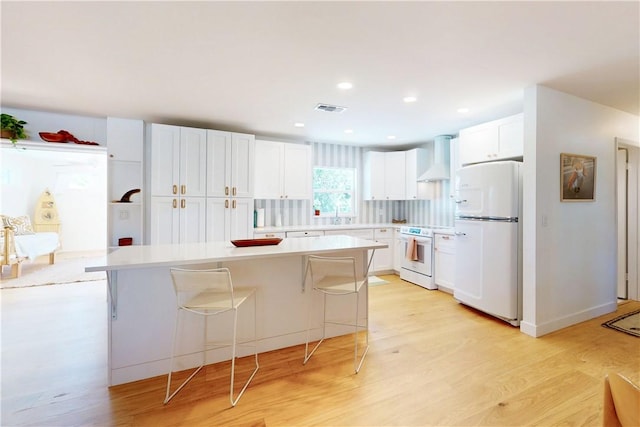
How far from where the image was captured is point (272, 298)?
246 cm

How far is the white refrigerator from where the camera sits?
3.00 m

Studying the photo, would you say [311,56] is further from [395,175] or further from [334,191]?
A: [395,175]

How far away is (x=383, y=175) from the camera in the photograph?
5.34 metres

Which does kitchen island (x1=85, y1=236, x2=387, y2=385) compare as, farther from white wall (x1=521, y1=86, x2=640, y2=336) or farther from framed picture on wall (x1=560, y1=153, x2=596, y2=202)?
framed picture on wall (x1=560, y1=153, x2=596, y2=202)

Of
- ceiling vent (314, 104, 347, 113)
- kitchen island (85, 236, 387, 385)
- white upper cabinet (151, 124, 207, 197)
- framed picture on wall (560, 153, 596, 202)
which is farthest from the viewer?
white upper cabinet (151, 124, 207, 197)

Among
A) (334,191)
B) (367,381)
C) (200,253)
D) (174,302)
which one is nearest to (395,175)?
(334,191)

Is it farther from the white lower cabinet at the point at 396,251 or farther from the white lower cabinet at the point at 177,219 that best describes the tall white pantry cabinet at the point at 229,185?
the white lower cabinet at the point at 396,251

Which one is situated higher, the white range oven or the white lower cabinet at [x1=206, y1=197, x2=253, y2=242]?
the white lower cabinet at [x1=206, y1=197, x2=253, y2=242]

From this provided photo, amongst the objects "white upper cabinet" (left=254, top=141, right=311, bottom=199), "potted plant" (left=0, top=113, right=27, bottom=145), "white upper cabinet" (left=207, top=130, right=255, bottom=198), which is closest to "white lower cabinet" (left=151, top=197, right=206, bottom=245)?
"white upper cabinet" (left=207, top=130, right=255, bottom=198)

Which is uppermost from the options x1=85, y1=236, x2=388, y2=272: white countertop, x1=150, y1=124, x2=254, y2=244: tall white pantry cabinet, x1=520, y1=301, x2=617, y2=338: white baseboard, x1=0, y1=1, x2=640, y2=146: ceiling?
x1=0, y1=1, x2=640, y2=146: ceiling

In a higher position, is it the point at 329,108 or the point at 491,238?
the point at 329,108

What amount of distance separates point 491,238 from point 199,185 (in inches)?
144

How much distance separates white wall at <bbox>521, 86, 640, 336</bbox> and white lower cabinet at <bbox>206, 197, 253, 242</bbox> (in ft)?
11.1

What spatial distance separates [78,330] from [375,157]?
15.6 ft
